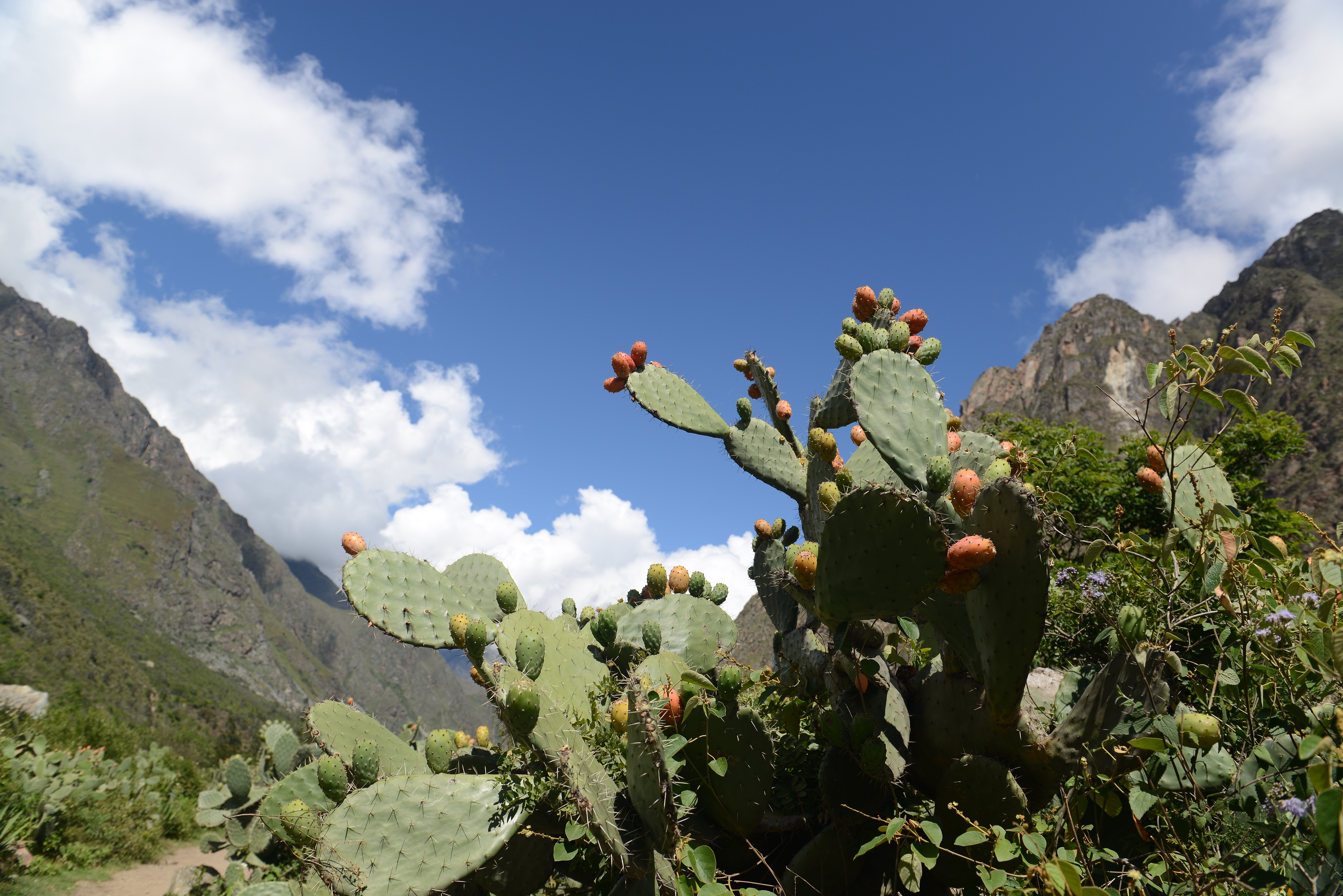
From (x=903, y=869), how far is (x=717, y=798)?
501 millimetres

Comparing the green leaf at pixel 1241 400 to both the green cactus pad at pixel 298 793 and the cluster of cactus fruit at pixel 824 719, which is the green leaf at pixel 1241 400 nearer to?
the cluster of cactus fruit at pixel 824 719

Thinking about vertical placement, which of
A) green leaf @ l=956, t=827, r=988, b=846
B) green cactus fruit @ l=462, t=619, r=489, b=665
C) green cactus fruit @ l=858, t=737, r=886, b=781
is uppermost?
A: green cactus fruit @ l=462, t=619, r=489, b=665

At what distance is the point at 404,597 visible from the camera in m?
2.58

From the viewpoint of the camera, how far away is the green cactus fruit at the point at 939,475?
1730 millimetres

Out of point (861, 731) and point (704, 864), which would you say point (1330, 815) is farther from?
point (704, 864)

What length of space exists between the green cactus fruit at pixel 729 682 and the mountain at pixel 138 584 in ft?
2.74

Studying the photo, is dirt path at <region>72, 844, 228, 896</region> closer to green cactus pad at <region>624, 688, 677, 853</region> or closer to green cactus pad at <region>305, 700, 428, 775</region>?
green cactus pad at <region>305, 700, 428, 775</region>

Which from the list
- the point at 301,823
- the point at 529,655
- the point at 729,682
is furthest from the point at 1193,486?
the point at 301,823

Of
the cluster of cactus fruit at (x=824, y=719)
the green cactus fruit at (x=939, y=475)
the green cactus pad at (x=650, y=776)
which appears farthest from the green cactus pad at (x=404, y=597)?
the green cactus fruit at (x=939, y=475)

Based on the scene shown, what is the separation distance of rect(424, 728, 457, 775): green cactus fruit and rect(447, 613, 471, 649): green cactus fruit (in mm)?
445

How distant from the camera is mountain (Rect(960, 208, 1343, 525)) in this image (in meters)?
23.2

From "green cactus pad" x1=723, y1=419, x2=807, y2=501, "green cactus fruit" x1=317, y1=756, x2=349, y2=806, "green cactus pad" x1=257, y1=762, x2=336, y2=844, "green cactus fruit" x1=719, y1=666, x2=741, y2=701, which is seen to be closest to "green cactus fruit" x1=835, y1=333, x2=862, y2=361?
"green cactus pad" x1=723, y1=419, x2=807, y2=501

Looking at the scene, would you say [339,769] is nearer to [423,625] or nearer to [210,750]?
[423,625]

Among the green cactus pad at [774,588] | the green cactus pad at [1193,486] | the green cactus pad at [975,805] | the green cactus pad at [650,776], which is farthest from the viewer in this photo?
the green cactus pad at [774,588]
